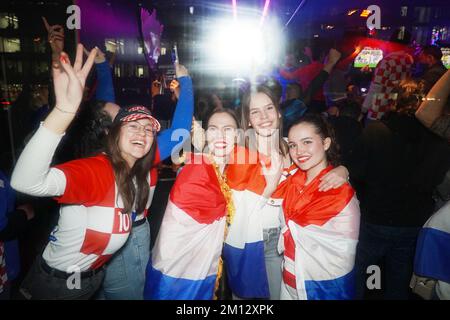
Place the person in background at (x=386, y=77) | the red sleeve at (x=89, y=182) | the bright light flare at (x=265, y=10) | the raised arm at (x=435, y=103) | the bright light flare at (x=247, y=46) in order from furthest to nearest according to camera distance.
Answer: the bright light flare at (x=247, y=46)
the bright light flare at (x=265, y=10)
the person in background at (x=386, y=77)
the raised arm at (x=435, y=103)
the red sleeve at (x=89, y=182)

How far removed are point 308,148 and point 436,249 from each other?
2.79 feet

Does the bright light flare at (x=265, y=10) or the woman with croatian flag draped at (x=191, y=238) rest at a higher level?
the bright light flare at (x=265, y=10)

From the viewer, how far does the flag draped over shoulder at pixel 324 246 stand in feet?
4.82

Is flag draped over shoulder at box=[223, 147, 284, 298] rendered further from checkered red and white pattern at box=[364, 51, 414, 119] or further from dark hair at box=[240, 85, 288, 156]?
checkered red and white pattern at box=[364, 51, 414, 119]

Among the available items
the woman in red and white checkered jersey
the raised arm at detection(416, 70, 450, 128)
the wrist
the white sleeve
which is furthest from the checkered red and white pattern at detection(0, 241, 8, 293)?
the raised arm at detection(416, 70, 450, 128)

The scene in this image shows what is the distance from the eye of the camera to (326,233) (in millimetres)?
1484

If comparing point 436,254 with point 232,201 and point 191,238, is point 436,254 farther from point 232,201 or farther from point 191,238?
point 191,238

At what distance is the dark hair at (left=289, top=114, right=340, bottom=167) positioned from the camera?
1791 millimetres

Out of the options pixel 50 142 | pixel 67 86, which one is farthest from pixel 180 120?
pixel 50 142

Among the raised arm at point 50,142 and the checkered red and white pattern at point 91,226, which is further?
the checkered red and white pattern at point 91,226

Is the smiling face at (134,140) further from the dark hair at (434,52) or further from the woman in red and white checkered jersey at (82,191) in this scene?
the dark hair at (434,52)

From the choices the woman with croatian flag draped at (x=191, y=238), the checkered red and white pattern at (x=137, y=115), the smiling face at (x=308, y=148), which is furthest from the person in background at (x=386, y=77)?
the checkered red and white pattern at (x=137, y=115)

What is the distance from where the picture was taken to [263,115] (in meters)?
2.11

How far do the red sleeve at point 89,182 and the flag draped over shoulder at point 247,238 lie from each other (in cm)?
70
